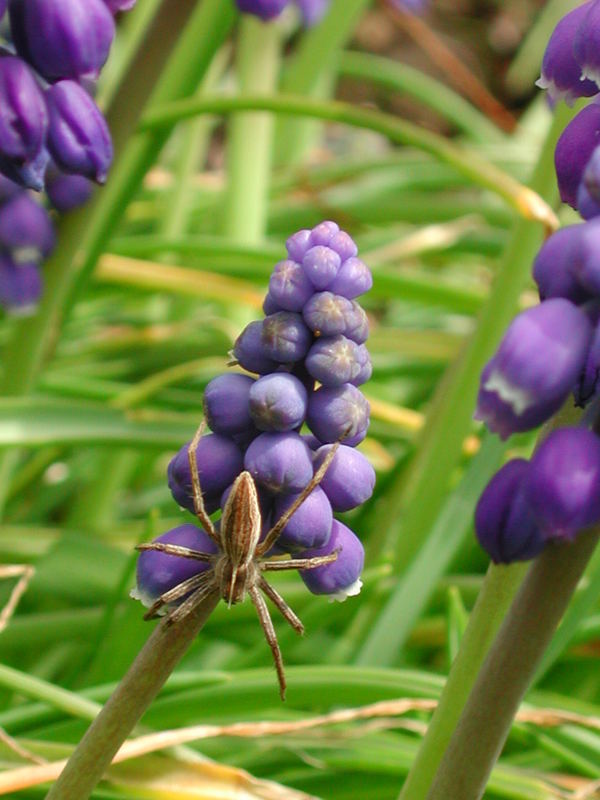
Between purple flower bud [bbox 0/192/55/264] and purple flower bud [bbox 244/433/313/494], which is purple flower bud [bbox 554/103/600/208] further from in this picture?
purple flower bud [bbox 0/192/55/264]

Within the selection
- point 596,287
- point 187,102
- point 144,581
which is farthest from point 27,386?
point 596,287

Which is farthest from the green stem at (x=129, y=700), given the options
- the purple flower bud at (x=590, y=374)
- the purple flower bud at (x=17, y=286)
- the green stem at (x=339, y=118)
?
the green stem at (x=339, y=118)

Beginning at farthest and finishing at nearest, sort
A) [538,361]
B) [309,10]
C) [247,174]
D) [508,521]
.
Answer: [247,174], [309,10], [508,521], [538,361]

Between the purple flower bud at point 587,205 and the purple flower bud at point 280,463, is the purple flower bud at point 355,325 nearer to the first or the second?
the purple flower bud at point 280,463

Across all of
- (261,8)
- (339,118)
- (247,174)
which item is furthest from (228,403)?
(247,174)

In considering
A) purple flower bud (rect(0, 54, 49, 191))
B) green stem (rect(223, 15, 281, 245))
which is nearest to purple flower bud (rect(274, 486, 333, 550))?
purple flower bud (rect(0, 54, 49, 191))

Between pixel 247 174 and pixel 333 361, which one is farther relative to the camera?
pixel 247 174

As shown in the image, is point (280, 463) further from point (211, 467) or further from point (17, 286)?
point (17, 286)

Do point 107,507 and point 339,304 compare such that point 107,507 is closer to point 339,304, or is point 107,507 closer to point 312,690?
point 312,690
